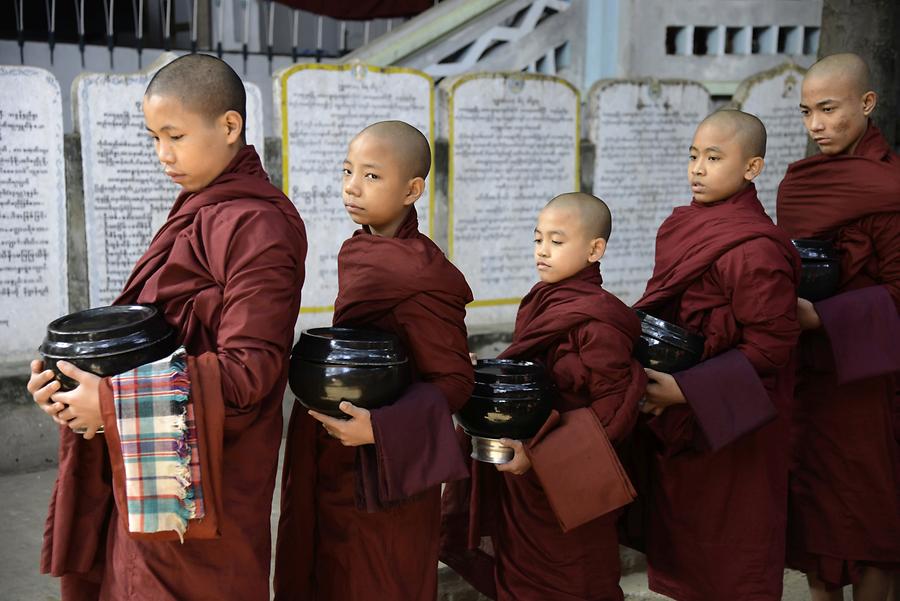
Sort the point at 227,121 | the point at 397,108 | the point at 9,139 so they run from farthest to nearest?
the point at 397,108 → the point at 9,139 → the point at 227,121

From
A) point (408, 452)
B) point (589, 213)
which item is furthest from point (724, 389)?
point (408, 452)

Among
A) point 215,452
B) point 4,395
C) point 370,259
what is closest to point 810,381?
point 370,259

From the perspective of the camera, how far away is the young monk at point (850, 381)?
3.00 meters

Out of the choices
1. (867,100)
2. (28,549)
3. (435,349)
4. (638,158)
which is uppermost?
(867,100)

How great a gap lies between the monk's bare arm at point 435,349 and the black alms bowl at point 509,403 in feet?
0.39

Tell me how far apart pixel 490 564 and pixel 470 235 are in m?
2.90

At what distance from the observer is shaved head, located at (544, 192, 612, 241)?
255 centimetres

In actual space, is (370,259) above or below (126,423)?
above

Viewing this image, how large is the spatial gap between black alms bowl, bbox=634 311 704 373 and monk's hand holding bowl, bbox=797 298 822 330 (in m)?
0.54

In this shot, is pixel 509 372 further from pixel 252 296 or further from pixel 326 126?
pixel 326 126

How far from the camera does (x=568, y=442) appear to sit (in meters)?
2.35

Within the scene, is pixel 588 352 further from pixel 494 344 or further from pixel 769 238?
pixel 494 344

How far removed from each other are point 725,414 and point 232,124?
158 centimetres

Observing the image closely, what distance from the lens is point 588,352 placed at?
7.90 ft
